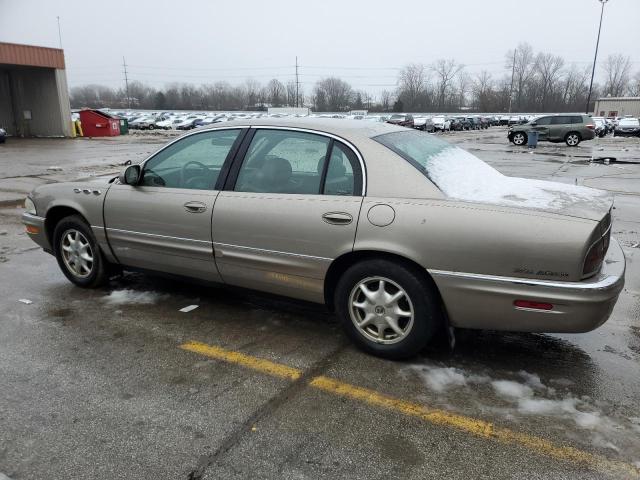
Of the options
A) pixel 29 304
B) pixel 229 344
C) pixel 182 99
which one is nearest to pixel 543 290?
→ pixel 229 344

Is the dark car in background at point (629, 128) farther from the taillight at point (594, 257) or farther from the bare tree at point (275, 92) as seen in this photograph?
the bare tree at point (275, 92)

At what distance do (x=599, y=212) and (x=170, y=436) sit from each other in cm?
272

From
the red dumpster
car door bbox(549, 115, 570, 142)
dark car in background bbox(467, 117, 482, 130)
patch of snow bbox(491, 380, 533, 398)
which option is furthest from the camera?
dark car in background bbox(467, 117, 482, 130)

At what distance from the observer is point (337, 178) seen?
11.2ft

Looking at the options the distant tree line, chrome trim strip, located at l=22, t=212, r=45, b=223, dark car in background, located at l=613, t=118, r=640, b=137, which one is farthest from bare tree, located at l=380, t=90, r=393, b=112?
chrome trim strip, located at l=22, t=212, r=45, b=223

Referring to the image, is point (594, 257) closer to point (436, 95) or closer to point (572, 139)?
point (572, 139)

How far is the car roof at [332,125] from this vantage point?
11.6 ft

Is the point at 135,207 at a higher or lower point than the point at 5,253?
higher

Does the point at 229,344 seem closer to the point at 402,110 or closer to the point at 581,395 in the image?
the point at 581,395

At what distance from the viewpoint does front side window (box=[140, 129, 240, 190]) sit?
3965 millimetres

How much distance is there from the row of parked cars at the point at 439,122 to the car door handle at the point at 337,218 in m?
35.8

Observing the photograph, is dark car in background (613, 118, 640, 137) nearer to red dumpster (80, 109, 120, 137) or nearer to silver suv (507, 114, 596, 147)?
silver suv (507, 114, 596, 147)

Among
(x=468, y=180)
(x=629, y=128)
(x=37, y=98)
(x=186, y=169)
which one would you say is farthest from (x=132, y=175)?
(x=629, y=128)

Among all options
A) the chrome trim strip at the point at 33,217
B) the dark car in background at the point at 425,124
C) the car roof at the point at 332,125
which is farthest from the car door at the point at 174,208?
the dark car in background at the point at 425,124
